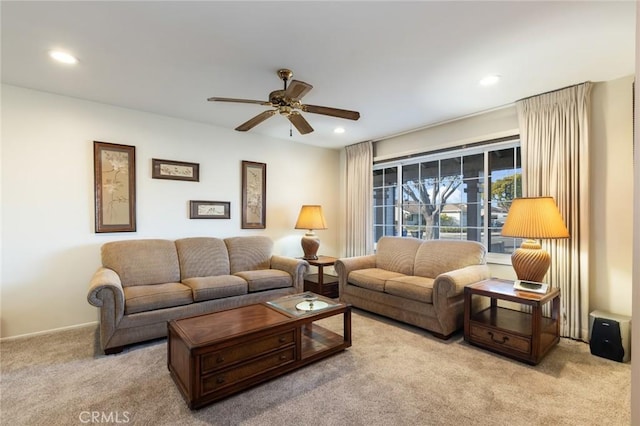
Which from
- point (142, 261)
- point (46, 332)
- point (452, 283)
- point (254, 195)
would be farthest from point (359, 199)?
point (46, 332)

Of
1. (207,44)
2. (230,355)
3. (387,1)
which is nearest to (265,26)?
(207,44)

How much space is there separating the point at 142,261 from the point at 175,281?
0.41 metres

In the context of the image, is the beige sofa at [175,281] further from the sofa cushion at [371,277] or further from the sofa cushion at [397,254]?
the sofa cushion at [397,254]

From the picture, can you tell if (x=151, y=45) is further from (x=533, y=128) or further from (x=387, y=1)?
(x=533, y=128)

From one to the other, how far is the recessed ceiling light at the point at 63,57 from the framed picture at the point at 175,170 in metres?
1.37

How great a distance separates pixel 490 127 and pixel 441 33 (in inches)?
77.9

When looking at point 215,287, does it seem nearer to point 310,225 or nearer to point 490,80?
point 310,225

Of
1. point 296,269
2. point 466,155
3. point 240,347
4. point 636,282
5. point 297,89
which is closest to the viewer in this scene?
point 636,282

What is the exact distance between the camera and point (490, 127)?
365 cm

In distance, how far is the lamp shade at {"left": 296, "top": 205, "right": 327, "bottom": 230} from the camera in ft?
15.2

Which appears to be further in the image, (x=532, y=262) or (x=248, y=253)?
(x=248, y=253)

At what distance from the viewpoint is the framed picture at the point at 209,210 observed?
4.04m

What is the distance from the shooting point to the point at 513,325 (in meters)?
2.72

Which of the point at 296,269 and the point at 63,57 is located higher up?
the point at 63,57
